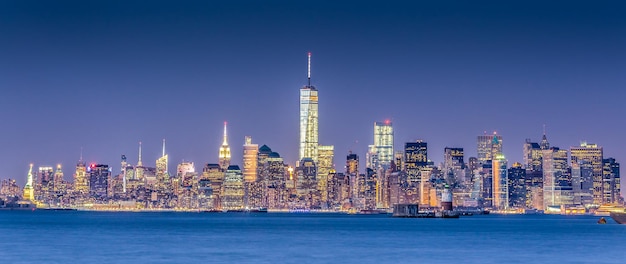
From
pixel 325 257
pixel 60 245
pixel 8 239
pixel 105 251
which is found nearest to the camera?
pixel 325 257

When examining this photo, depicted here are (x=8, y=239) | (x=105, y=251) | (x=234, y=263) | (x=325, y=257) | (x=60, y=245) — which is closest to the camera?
(x=234, y=263)

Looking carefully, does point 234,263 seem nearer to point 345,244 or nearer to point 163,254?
point 163,254

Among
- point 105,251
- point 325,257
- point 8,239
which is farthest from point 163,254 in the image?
point 8,239

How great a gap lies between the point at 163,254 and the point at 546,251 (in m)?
39.4

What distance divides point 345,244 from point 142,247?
907 inches

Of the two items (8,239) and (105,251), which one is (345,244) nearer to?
(105,251)

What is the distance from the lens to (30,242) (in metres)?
117

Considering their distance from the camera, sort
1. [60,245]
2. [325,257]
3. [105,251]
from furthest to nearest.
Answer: [60,245]
[105,251]
[325,257]

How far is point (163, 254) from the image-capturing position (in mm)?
96875

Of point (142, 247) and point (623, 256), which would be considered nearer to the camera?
point (623, 256)

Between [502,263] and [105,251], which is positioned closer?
[502,263]

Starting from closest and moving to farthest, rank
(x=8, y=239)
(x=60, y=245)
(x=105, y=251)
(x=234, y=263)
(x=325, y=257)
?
(x=234, y=263) < (x=325, y=257) < (x=105, y=251) < (x=60, y=245) < (x=8, y=239)

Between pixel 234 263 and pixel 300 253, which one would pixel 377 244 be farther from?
pixel 234 263

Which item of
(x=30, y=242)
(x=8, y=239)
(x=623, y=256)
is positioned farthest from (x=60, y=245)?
(x=623, y=256)
